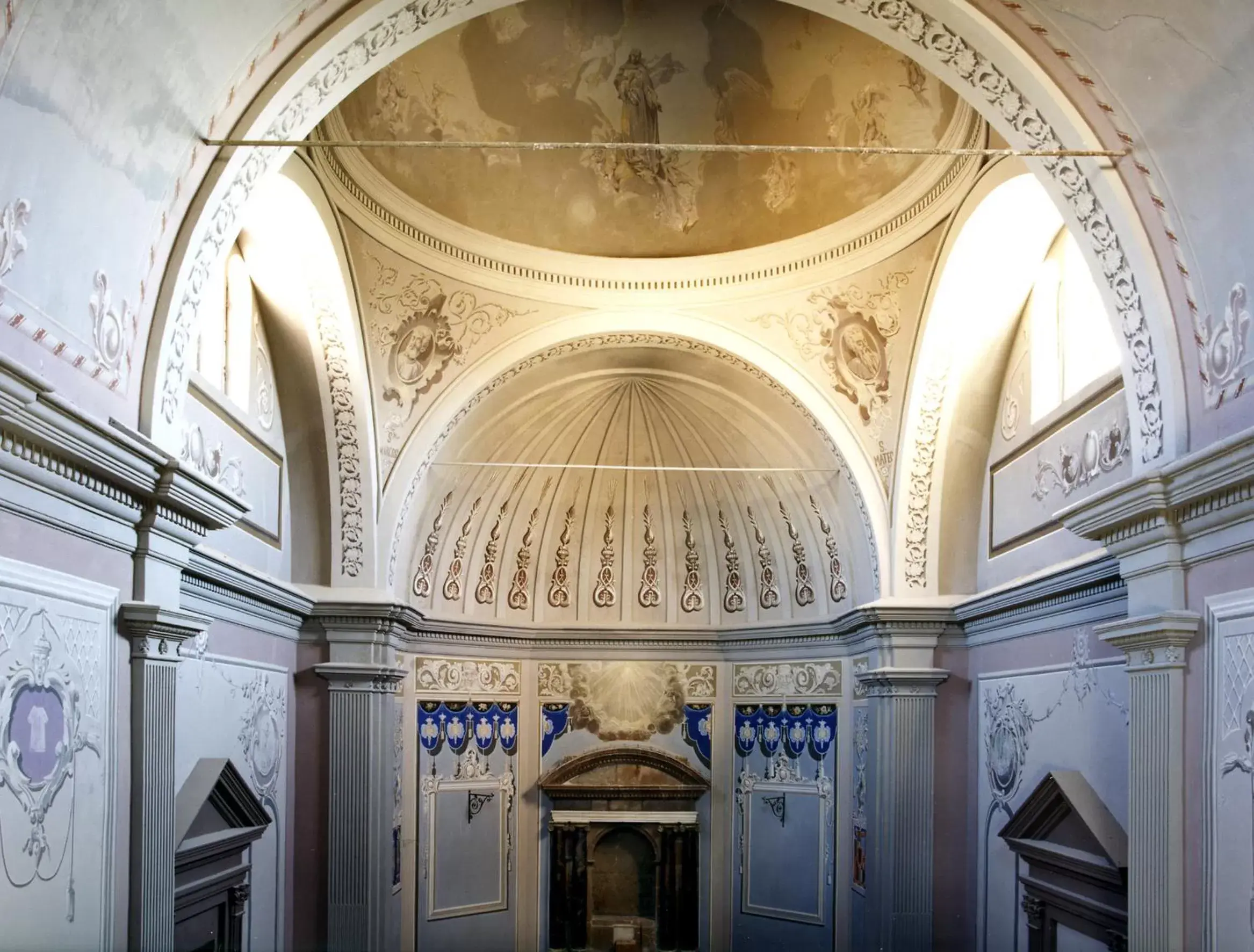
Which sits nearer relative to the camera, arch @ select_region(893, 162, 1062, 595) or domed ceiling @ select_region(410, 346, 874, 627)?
arch @ select_region(893, 162, 1062, 595)

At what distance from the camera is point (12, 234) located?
5.67 m

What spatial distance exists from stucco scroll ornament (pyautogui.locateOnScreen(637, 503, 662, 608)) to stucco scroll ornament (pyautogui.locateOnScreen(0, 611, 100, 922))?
34.6ft

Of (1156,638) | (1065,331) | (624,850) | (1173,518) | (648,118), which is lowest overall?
(624,850)

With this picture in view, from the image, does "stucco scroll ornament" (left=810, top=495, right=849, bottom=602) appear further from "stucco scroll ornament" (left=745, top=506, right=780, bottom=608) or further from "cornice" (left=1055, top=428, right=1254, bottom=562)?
"cornice" (left=1055, top=428, right=1254, bottom=562)

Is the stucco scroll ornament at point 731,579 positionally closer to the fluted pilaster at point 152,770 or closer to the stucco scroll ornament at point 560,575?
the stucco scroll ornament at point 560,575

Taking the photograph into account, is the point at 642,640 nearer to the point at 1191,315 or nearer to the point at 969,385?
the point at 969,385

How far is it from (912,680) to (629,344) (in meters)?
4.43

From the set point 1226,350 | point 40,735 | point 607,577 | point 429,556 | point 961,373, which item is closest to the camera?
point 40,735

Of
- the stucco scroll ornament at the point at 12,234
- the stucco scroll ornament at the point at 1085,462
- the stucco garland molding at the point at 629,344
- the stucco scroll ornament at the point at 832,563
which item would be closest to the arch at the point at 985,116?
the stucco scroll ornament at the point at 12,234

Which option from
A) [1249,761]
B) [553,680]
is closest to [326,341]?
[553,680]

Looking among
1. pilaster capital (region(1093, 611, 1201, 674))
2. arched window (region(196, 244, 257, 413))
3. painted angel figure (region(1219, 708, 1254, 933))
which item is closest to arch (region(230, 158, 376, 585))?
arched window (region(196, 244, 257, 413))

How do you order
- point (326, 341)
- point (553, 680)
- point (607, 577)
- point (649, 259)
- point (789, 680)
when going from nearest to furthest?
point (326, 341) < point (649, 259) < point (789, 680) < point (553, 680) < point (607, 577)

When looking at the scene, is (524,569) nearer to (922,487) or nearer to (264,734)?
(264,734)

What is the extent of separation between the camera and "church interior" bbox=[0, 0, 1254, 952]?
6.54 meters
